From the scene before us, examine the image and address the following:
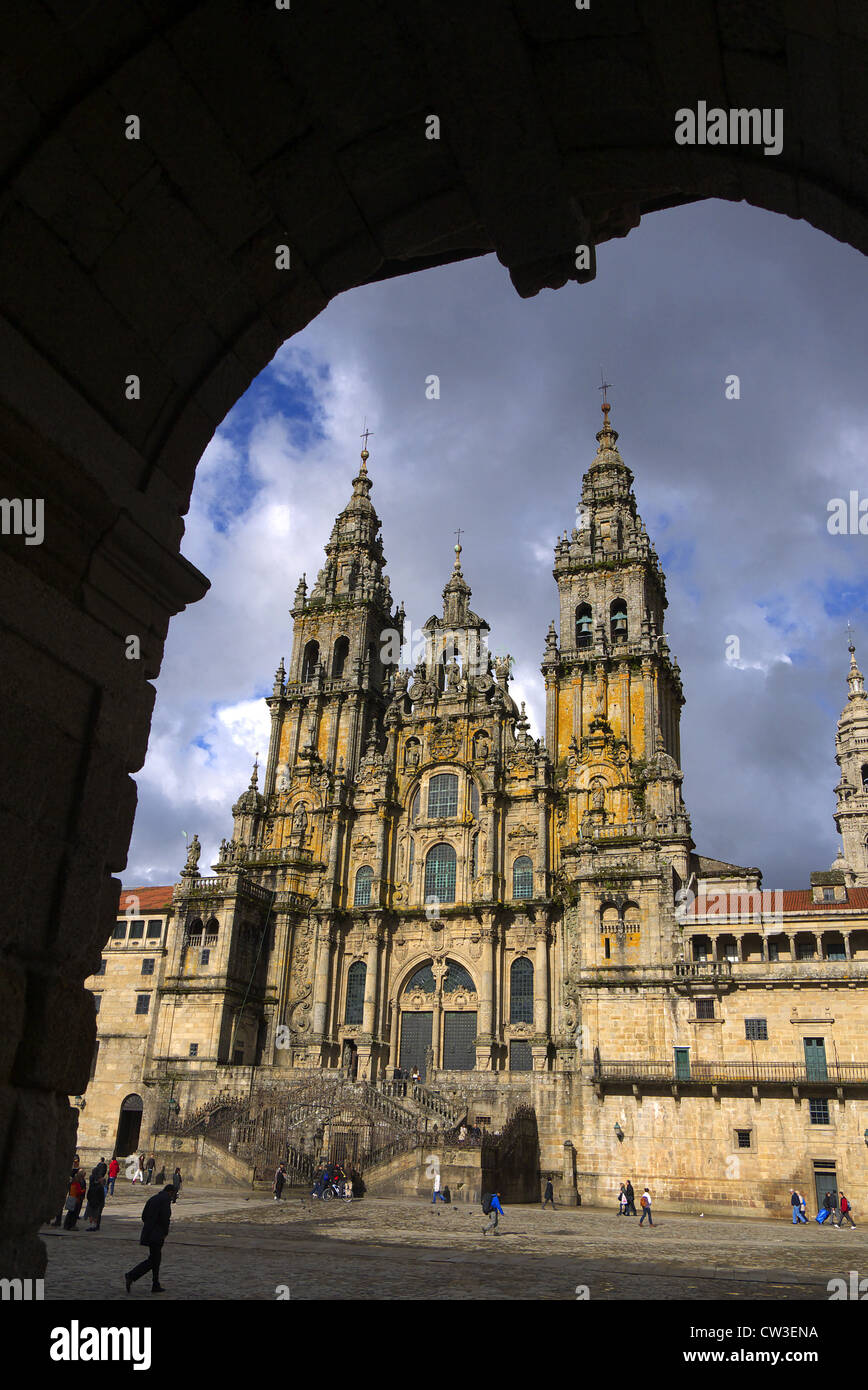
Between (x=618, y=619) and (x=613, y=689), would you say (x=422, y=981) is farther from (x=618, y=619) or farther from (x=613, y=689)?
(x=618, y=619)

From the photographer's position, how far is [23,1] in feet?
14.5

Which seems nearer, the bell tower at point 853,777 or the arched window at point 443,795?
the arched window at point 443,795

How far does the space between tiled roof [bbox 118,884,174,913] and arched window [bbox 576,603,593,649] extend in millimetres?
24751

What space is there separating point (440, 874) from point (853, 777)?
46397mm

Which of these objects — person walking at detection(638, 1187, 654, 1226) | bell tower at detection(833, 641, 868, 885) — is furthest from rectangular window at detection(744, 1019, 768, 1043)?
bell tower at detection(833, 641, 868, 885)

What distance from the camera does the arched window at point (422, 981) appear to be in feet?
150

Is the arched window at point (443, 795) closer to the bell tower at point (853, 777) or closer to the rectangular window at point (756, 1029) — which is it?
the rectangular window at point (756, 1029)

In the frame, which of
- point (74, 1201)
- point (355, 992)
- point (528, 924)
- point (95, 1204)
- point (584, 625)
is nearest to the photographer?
point (95, 1204)

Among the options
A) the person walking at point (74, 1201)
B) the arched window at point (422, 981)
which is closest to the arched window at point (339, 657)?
the arched window at point (422, 981)

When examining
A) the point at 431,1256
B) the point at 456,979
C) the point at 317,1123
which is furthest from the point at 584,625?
the point at 431,1256

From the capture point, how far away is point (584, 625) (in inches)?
1970

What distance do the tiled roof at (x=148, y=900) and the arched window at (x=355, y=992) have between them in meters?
10.6
